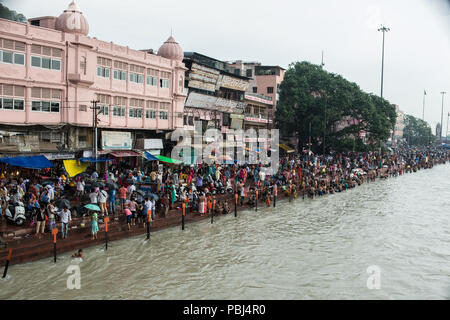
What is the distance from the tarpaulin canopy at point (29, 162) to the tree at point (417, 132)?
5279 inches

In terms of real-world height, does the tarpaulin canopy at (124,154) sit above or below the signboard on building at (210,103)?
below

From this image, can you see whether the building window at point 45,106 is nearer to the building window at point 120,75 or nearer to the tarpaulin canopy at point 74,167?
the tarpaulin canopy at point 74,167

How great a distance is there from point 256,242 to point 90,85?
1579 cm

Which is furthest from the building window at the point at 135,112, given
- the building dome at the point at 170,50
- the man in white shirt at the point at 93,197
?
the man in white shirt at the point at 93,197

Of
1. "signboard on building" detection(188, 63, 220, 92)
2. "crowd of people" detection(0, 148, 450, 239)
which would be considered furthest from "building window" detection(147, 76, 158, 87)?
"crowd of people" detection(0, 148, 450, 239)

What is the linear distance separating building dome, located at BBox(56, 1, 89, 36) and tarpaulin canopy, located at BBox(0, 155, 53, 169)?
9.15 metres

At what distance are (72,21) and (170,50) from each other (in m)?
10.2

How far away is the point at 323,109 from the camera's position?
5284 cm

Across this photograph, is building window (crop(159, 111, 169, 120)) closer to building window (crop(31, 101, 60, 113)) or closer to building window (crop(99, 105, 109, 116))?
building window (crop(99, 105, 109, 116))

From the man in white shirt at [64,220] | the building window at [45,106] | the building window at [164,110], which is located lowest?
the man in white shirt at [64,220]

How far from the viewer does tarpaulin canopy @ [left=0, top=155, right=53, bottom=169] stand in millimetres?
20625

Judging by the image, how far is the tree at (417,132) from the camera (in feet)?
454

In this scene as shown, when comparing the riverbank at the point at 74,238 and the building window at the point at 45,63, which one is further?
the building window at the point at 45,63
